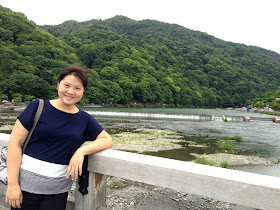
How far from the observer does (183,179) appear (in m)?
1.48

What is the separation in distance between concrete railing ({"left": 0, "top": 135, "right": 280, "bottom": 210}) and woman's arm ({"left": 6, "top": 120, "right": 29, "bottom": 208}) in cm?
49

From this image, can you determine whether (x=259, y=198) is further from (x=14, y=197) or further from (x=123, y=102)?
(x=123, y=102)

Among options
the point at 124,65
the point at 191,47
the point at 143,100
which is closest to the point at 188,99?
the point at 143,100

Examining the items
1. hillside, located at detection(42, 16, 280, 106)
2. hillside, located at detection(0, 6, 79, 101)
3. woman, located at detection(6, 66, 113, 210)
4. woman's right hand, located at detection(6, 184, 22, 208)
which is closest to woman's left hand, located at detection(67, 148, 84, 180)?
woman, located at detection(6, 66, 113, 210)

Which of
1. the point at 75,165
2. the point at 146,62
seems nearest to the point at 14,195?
the point at 75,165

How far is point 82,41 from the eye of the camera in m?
84.0

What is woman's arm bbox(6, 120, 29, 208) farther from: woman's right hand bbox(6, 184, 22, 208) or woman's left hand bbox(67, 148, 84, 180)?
woman's left hand bbox(67, 148, 84, 180)

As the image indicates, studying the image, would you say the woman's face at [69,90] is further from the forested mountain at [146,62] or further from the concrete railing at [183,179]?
the forested mountain at [146,62]

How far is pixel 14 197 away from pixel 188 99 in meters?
82.4

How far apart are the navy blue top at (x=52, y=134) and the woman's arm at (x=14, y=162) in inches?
2.3

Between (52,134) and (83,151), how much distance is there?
10.7 inches

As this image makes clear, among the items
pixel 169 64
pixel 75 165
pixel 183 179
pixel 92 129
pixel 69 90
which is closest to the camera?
pixel 183 179

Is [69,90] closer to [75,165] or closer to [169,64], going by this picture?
[75,165]

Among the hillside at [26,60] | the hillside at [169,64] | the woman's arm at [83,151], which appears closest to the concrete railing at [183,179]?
the woman's arm at [83,151]
